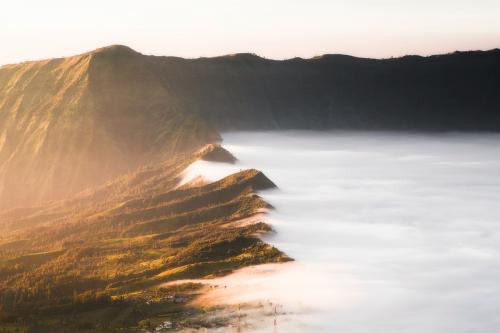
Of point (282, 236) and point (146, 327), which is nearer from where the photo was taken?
point (146, 327)

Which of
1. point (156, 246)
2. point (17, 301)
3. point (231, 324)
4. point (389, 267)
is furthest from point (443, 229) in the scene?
point (17, 301)

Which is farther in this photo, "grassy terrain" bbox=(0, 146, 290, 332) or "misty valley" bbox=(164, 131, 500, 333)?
"grassy terrain" bbox=(0, 146, 290, 332)

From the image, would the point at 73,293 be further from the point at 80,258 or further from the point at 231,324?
the point at 231,324

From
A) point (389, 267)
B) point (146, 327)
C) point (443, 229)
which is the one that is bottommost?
point (146, 327)

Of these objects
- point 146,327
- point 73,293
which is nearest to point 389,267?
point 146,327

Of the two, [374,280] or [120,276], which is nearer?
[374,280]

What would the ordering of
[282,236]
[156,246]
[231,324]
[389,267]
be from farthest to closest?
1. [156,246]
2. [282,236]
3. [389,267]
4. [231,324]

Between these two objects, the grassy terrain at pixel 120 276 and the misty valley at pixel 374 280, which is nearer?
the misty valley at pixel 374 280

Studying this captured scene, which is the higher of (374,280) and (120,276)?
(120,276)

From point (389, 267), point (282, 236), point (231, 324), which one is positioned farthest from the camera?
point (282, 236)

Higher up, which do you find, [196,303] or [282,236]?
[282,236]
